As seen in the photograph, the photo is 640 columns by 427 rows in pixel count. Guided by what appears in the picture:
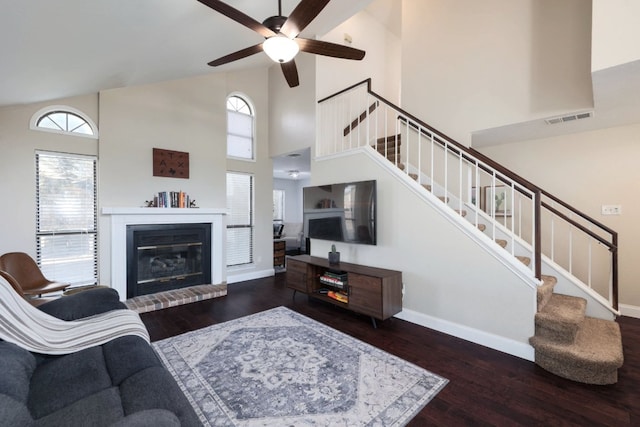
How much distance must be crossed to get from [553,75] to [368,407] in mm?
3925

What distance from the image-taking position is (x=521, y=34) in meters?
3.36

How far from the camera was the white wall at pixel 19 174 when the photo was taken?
319 centimetres

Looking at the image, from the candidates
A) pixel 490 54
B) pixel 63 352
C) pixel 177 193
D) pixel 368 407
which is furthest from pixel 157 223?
pixel 490 54

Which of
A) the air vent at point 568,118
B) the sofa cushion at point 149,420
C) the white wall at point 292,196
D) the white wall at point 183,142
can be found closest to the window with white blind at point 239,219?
the white wall at point 183,142

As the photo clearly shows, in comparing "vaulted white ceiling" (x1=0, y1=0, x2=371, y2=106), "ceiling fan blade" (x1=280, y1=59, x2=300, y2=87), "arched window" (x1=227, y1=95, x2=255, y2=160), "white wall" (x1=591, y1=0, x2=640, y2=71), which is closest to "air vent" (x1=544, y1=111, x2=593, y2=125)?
"white wall" (x1=591, y1=0, x2=640, y2=71)

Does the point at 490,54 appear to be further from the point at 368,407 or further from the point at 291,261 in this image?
the point at 368,407

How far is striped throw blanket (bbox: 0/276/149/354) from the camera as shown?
1527 millimetres

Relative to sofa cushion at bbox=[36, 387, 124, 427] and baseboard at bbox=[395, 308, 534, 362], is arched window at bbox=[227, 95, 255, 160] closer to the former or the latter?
baseboard at bbox=[395, 308, 534, 362]

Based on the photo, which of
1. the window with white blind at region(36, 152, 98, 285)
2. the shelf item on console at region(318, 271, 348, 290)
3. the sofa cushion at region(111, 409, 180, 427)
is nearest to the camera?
the sofa cushion at region(111, 409, 180, 427)

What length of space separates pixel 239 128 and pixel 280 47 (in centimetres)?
346

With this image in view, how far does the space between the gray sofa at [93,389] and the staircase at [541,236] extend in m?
2.79

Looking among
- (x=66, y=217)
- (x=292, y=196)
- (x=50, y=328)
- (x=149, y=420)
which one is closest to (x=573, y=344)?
(x=149, y=420)

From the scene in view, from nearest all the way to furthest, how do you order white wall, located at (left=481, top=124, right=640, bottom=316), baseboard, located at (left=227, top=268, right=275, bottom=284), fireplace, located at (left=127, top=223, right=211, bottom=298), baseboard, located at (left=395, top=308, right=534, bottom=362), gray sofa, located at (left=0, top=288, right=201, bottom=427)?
gray sofa, located at (left=0, top=288, right=201, bottom=427)
baseboard, located at (left=395, top=308, right=534, bottom=362)
white wall, located at (left=481, top=124, right=640, bottom=316)
fireplace, located at (left=127, top=223, right=211, bottom=298)
baseboard, located at (left=227, top=268, right=275, bottom=284)

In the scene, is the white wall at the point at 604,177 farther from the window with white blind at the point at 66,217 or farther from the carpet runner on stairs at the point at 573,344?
the window with white blind at the point at 66,217
